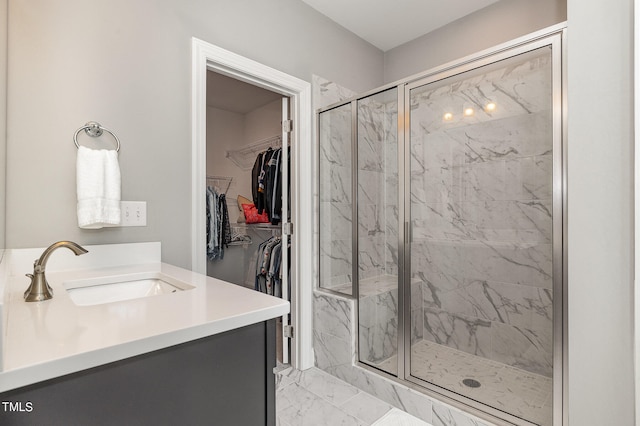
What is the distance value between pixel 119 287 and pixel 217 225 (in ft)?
7.82

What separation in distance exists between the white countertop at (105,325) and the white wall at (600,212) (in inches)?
44.9

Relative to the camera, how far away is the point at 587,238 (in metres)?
1.20

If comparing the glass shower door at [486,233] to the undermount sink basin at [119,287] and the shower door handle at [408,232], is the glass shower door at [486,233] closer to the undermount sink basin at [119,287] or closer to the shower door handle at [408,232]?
the shower door handle at [408,232]

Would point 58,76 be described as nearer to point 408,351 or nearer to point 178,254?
point 178,254

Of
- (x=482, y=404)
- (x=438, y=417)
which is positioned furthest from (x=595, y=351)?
(x=438, y=417)

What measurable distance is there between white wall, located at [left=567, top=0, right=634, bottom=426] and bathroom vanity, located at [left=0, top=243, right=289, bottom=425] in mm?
1141

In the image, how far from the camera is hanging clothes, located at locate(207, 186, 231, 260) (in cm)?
350

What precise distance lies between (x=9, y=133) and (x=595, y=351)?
2.34 meters

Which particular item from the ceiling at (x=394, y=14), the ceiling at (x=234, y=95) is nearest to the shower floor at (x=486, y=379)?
the ceiling at (x=394, y=14)

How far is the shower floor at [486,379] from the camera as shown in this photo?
60.3 inches

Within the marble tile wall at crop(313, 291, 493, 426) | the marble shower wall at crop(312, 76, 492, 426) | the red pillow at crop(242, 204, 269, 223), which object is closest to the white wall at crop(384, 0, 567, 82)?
the marble shower wall at crop(312, 76, 492, 426)

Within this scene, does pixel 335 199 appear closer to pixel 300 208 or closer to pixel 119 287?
pixel 300 208

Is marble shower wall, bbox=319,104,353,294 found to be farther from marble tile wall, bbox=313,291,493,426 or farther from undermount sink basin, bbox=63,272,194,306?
undermount sink basin, bbox=63,272,194,306

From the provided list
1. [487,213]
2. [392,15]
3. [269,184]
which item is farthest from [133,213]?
[392,15]
